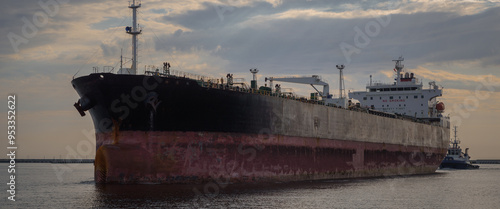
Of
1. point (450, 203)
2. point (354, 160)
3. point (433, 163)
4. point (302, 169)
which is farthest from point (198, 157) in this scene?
point (433, 163)

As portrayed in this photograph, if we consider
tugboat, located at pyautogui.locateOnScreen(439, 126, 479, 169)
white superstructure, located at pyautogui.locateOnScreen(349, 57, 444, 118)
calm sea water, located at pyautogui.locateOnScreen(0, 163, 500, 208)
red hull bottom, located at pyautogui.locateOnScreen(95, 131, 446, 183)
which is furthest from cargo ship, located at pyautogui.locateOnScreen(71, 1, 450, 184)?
tugboat, located at pyautogui.locateOnScreen(439, 126, 479, 169)

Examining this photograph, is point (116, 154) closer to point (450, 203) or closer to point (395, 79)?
point (450, 203)

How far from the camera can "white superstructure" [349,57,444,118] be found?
5144 centimetres

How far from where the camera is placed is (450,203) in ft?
74.2

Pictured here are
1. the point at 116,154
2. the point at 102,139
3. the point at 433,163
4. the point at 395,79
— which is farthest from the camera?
the point at 395,79

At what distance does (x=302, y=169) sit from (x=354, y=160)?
7018 mm

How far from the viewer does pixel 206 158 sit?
25250 millimetres

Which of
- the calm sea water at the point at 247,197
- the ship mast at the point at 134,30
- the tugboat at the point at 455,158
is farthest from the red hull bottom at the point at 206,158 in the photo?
the tugboat at the point at 455,158

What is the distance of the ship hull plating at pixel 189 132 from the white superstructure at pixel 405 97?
897 inches

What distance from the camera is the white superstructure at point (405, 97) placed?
5144 centimetres

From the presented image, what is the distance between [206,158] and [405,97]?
32.1m

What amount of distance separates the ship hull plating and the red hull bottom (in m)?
0.04

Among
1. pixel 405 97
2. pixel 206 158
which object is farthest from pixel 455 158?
pixel 206 158

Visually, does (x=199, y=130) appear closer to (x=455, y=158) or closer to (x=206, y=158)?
(x=206, y=158)
